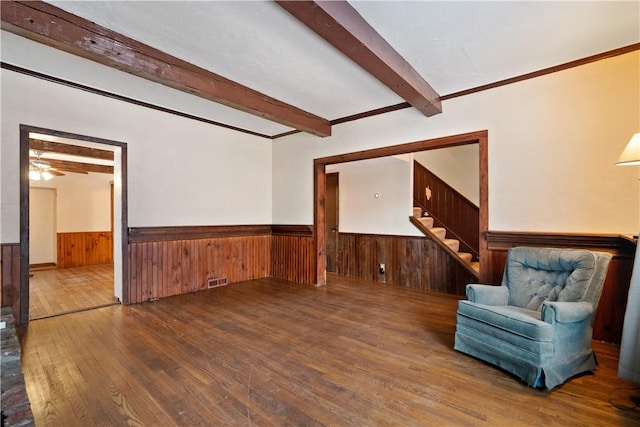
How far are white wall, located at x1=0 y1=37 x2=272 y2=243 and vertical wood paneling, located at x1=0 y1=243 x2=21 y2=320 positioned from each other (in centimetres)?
10

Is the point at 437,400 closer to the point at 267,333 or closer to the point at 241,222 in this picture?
the point at 267,333

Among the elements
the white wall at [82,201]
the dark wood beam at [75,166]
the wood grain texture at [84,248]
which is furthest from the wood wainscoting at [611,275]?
the white wall at [82,201]

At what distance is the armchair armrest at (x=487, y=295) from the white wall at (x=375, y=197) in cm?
238

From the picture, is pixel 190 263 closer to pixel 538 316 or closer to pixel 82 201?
pixel 538 316

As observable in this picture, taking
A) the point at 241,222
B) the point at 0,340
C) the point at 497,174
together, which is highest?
the point at 497,174

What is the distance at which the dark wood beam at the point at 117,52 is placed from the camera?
84.2 inches

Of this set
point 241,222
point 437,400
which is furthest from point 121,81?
point 437,400

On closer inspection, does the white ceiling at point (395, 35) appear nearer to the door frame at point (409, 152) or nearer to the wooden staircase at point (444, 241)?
the door frame at point (409, 152)

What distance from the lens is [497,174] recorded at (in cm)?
335

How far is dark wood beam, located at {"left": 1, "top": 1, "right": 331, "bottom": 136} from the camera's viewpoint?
214 centimetres

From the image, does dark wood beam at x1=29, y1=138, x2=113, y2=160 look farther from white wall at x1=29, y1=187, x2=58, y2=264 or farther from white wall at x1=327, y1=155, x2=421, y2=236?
white wall at x1=327, y1=155, x2=421, y2=236

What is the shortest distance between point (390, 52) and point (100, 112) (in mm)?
3591

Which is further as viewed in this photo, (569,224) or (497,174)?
(497,174)

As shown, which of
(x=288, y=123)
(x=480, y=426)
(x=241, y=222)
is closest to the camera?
(x=480, y=426)
